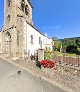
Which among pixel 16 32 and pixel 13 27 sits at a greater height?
pixel 13 27

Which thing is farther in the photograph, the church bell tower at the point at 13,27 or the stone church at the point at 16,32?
the church bell tower at the point at 13,27

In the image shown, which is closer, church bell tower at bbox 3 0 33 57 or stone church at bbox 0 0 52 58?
stone church at bbox 0 0 52 58

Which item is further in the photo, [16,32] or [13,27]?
[16,32]

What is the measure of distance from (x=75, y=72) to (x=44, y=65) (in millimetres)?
3064

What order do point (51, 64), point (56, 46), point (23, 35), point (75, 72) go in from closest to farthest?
point (75, 72) → point (51, 64) → point (23, 35) → point (56, 46)

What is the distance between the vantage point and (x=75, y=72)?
11008 mm

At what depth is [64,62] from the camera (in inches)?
500

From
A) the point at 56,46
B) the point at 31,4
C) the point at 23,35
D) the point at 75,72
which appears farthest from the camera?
the point at 56,46

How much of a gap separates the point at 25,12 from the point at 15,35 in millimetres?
6829

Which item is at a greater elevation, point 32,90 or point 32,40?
point 32,40

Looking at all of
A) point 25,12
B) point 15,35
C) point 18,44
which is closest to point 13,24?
point 15,35

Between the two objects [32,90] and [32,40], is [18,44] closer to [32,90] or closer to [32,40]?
[32,40]

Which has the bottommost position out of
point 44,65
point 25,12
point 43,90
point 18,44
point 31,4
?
point 43,90

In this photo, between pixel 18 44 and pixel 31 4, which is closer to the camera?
pixel 18 44
